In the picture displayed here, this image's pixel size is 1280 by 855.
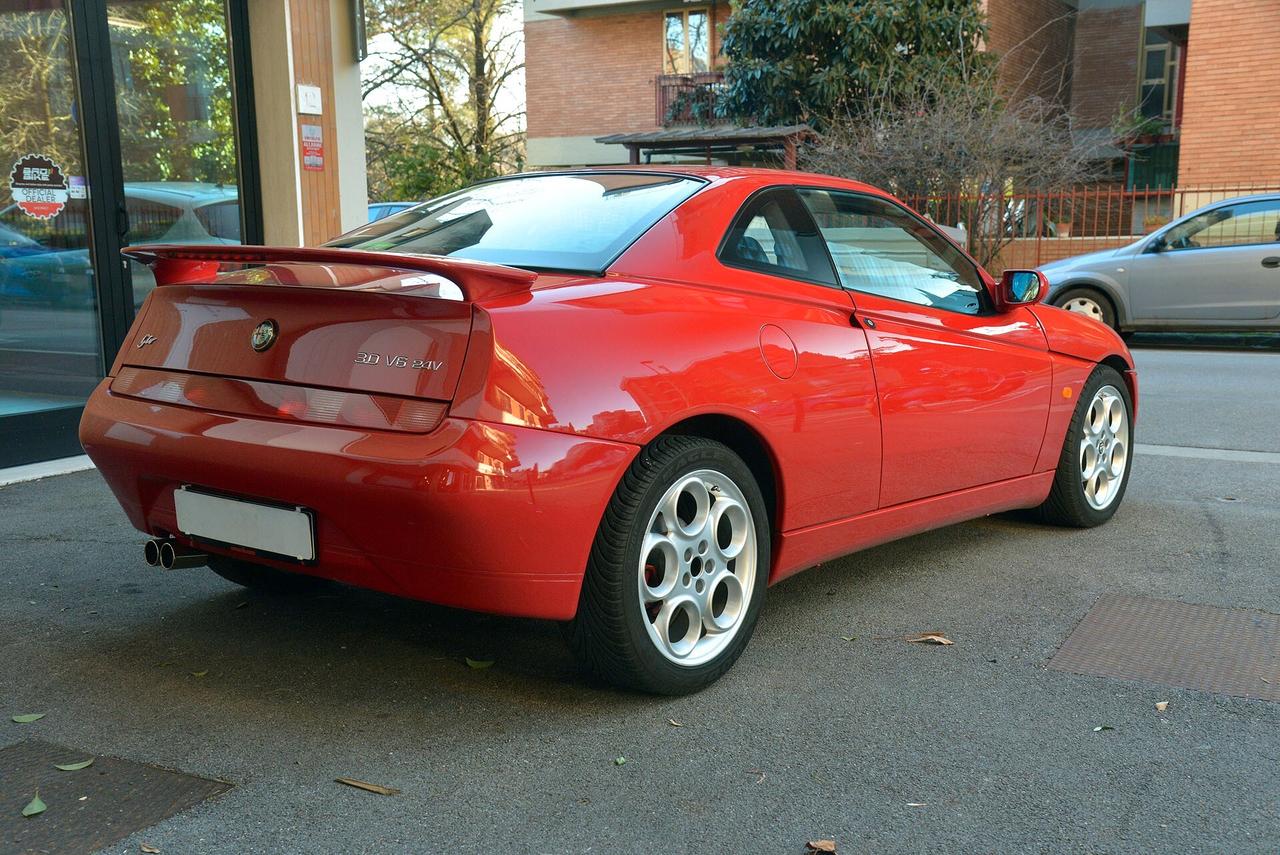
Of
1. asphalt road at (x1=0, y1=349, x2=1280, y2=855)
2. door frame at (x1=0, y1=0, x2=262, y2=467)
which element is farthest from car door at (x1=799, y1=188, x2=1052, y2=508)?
door frame at (x1=0, y1=0, x2=262, y2=467)

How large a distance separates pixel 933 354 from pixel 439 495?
204cm

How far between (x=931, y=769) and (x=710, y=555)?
33.0 inches

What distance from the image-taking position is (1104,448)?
17.5 feet

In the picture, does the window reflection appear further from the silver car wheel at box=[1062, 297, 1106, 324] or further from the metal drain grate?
the silver car wheel at box=[1062, 297, 1106, 324]

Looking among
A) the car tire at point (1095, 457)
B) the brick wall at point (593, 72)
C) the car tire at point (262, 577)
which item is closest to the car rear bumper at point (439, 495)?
the car tire at point (262, 577)

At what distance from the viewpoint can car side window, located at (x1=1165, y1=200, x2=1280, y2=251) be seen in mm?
12562

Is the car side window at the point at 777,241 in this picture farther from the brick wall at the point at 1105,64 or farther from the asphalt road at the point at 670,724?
the brick wall at the point at 1105,64

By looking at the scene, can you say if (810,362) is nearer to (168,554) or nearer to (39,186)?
(168,554)

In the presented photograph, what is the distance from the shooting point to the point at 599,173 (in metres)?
4.11

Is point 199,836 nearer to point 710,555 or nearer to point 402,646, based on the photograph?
point 402,646

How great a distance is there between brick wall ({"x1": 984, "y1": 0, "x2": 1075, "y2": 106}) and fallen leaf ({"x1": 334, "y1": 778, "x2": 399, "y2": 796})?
78.3ft

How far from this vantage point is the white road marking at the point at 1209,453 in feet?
22.5

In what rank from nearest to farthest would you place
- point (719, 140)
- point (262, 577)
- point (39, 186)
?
point (262, 577), point (39, 186), point (719, 140)

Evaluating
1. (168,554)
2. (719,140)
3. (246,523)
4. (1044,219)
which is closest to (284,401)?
(246,523)
